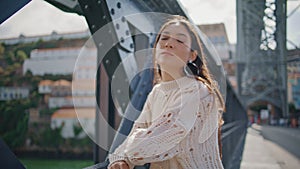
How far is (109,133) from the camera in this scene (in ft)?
8.86

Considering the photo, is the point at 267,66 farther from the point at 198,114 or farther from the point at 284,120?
the point at 198,114

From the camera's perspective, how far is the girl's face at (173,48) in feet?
2.94

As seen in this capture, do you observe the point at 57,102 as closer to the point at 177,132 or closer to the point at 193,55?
the point at 193,55

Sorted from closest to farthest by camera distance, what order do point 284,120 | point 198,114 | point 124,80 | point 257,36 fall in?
1. point 198,114
2. point 124,80
3. point 257,36
4. point 284,120

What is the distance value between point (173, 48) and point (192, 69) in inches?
4.5

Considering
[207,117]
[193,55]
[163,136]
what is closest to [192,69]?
[193,55]

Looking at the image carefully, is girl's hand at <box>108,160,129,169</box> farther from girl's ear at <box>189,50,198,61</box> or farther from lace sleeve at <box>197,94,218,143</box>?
girl's ear at <box>189,50,198,61</box>

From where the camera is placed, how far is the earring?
0.95m

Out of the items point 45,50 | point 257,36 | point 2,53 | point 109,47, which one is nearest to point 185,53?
point 109,47

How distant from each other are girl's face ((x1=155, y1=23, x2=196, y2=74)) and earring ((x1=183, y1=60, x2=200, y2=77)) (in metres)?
0.03

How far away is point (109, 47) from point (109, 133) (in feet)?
4.57

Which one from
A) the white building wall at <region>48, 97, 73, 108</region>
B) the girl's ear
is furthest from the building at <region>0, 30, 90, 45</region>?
the girl's ear

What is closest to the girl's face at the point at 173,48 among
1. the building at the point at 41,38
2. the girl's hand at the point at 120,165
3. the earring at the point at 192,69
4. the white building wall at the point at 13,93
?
the earring at the point at 192,69

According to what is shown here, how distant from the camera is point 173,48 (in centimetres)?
90
